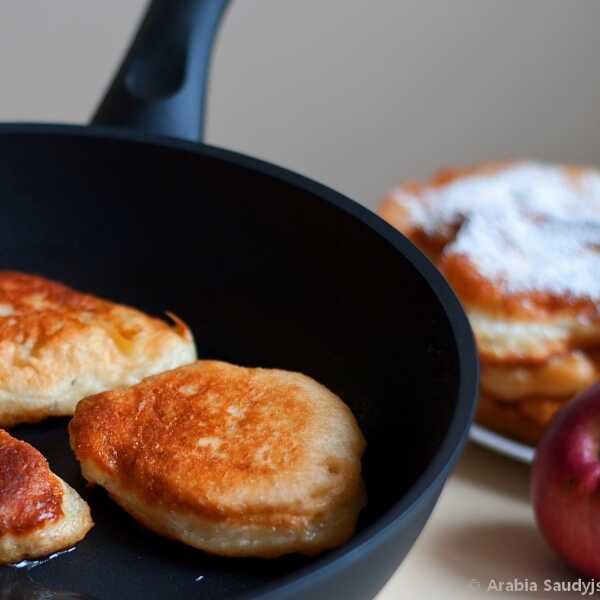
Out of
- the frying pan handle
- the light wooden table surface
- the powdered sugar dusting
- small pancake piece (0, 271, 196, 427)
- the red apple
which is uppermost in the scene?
the frying pan handle

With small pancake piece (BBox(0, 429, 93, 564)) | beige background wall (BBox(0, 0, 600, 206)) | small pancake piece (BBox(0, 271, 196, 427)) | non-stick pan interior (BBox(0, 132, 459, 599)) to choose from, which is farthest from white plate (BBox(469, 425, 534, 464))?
beige background wall (BBox(0, 0, 600, 206))

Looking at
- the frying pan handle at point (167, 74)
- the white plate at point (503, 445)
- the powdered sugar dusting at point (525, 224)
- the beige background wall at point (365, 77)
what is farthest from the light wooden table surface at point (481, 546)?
the beige background wall at point (365, 77)

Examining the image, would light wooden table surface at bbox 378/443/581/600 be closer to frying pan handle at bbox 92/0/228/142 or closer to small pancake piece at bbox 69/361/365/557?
small pancake piece at bbox 69/361/365/557

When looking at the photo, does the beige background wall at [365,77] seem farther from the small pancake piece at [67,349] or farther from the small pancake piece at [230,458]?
the small pancake piece at [230,458]

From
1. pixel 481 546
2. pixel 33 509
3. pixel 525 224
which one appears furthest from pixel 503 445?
pixel 33 509

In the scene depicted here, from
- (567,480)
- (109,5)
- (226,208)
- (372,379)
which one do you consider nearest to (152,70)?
(226,208)

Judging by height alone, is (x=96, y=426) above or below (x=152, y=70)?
below

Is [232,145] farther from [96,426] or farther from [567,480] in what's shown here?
[96,426]
